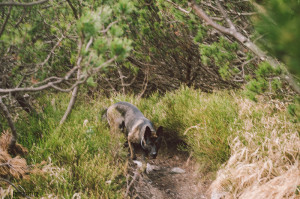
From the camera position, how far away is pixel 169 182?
4625mm

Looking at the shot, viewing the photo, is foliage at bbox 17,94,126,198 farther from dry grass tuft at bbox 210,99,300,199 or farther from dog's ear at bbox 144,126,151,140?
dry grass tuft at bbox 210,99,300,199

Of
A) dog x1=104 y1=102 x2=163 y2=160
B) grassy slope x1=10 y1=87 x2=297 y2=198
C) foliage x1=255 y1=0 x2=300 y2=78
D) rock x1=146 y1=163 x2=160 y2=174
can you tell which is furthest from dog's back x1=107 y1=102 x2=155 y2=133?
foliage x1=255 y1=0 x2=300 y2=78

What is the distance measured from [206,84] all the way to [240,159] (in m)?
3.34

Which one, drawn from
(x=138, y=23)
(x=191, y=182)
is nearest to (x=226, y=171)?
(x=191, y=182)

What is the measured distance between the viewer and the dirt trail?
4.17m

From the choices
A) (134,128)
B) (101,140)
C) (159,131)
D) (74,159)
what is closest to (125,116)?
(134,128)

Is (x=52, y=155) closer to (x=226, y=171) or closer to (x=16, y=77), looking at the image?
(x=16, y=77)

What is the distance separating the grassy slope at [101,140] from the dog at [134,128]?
0.74 feet

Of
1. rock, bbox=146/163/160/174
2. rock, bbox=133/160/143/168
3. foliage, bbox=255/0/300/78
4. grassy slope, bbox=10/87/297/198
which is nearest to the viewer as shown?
foliage, bbox=255/0/300/78

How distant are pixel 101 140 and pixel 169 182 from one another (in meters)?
1.39

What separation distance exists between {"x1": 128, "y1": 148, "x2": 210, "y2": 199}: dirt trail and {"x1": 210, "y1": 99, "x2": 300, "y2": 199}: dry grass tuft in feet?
1.83

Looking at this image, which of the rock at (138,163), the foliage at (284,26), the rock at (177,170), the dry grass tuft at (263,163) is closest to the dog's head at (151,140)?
the rock at (138,163)

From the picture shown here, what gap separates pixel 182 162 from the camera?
17.1 feet

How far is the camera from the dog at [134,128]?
4.41m
